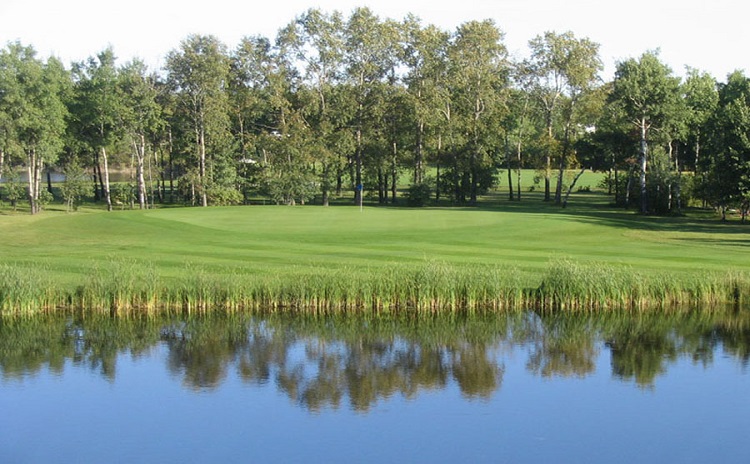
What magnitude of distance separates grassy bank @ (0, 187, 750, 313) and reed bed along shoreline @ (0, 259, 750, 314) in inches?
1.5

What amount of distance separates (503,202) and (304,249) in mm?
44131

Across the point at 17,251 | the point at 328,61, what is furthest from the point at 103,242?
the point at 328,61

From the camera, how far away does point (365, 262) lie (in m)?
30.8

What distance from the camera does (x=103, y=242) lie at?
39406 millimetres

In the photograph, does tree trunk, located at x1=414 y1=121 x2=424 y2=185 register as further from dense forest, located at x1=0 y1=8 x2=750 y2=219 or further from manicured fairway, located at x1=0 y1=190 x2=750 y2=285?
manicured fairway, located at x1=0 y1=190 x2=750 y2=285

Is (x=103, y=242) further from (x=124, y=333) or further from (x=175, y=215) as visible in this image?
(x=124, y=333)

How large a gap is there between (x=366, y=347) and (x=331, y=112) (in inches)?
2006

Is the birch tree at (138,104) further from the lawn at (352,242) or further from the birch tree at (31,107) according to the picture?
the lawn at (352,242)

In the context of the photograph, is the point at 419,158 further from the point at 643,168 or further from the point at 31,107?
the point at 31,107

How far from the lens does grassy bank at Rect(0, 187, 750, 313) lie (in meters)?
24.5

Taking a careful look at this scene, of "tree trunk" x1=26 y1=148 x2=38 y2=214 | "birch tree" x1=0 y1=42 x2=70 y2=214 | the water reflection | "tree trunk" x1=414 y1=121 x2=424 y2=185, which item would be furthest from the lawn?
"tree trunk" x1=414 y1=121 x2=424 y2=185

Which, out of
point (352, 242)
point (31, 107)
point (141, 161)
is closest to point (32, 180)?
point (31, 107)

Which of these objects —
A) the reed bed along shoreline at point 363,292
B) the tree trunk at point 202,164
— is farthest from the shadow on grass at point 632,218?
the tree trunk at point 202,164

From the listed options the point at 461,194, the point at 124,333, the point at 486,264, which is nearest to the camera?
the point at 124,333
